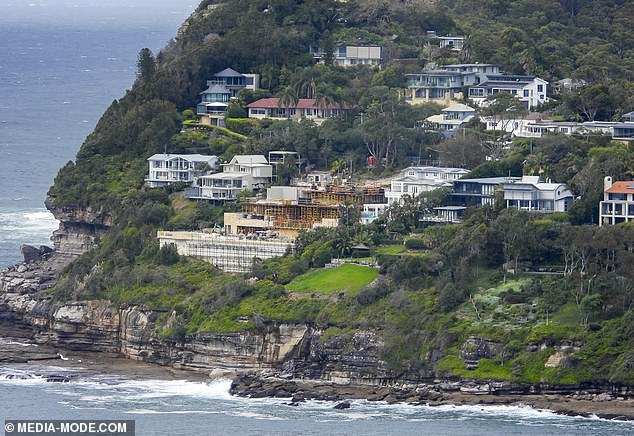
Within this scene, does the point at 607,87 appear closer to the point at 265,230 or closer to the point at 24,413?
the point at 265,230

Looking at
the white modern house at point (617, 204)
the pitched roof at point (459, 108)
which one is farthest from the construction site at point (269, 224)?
the white modern house at point (617, 204)

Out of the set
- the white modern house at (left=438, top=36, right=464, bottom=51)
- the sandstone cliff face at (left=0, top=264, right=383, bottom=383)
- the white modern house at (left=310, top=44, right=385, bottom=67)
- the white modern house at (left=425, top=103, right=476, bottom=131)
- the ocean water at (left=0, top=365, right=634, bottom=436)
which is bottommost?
the ocean water at (left=0, top=365, right=634, bottom=436)

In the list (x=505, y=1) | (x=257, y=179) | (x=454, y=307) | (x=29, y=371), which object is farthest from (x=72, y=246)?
(x=505, y=1)

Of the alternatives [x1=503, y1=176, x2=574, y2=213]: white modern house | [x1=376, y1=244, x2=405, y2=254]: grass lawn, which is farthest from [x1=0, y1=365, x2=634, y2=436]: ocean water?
[x1=503, y1=176, x2=574, y2=213]: white modern house

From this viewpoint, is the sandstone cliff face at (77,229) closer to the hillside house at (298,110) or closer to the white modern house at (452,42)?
the hillside house at (298,110)

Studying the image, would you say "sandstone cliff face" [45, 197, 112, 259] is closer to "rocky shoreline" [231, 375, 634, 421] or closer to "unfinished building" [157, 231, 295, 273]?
"unfinished building" [157, 231, 295, 273]

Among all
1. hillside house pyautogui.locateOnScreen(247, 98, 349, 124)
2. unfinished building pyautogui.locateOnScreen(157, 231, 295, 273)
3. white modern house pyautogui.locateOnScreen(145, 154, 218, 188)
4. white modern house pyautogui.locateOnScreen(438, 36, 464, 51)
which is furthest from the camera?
white modern house pyautogui.locateOnScreen(438, 36, 464, 51)
